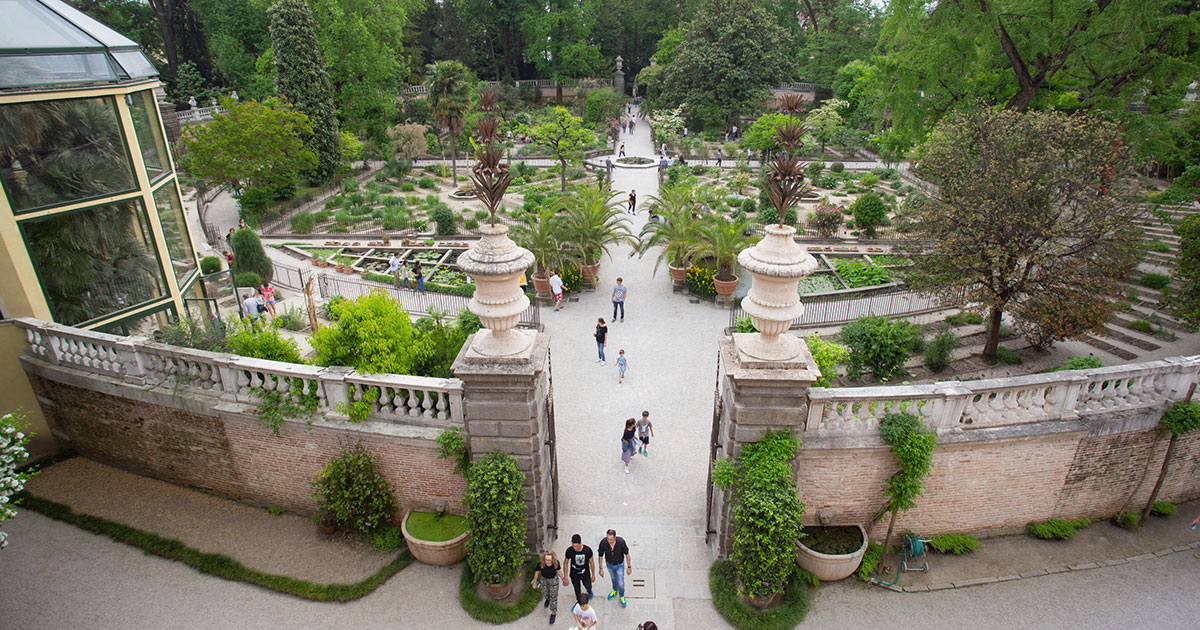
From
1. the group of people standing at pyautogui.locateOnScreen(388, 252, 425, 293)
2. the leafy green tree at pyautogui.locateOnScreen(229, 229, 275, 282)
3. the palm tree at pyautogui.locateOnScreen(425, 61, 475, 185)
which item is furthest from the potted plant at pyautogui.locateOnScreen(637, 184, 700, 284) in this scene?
the palm tree at pyautogui.locateOnScreen(425, 61, 475, 185)

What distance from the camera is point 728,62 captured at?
4619cm

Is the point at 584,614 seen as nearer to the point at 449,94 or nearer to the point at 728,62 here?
the point at 449,94

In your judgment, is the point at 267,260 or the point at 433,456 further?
the point at 267,260

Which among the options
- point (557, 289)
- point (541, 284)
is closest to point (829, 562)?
point (557, 289)

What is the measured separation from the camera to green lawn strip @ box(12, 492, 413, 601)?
9.84 metres

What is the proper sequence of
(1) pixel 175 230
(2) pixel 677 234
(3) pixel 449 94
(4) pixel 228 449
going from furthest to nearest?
(3) pixel 449 94
(2) pixel 677 234
(1) pixel 175 230
(4) pixel 228 449

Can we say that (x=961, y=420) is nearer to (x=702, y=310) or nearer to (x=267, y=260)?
(x=702, y=310)

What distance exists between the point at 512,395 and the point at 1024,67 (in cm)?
2215

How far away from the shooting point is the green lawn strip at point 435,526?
10242mm

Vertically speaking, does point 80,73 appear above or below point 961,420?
above

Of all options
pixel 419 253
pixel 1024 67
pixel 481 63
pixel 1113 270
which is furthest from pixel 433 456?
pixel 481 63

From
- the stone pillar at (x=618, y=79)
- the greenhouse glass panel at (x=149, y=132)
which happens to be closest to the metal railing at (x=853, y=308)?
the greenhouse glass panel at (x=149, y=132)

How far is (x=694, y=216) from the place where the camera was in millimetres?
22125

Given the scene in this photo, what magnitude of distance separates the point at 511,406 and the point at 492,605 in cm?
298
